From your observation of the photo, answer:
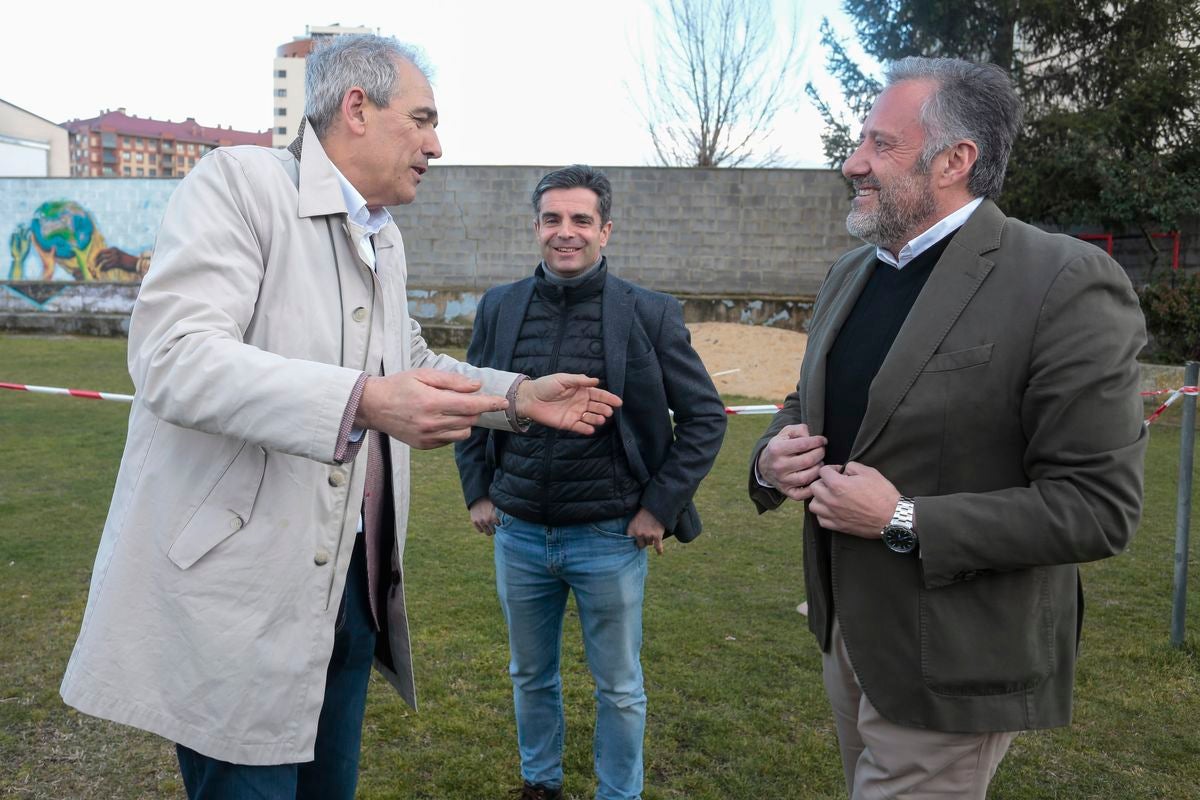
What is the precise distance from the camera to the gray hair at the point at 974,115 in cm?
233

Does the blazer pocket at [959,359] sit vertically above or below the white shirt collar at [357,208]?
below

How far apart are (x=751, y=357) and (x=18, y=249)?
18.7m

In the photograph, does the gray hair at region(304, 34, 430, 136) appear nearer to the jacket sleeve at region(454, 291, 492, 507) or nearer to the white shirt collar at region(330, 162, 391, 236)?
the white shirt collar at region(330, 162, 391, 236)

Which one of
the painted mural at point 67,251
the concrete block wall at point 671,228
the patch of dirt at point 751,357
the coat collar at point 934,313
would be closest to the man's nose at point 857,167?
the coat collar at point 934,313

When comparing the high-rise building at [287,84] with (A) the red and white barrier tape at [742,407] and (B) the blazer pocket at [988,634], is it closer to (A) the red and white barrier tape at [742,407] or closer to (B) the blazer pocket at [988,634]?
(A) the red and white barrier tape at [742,407]

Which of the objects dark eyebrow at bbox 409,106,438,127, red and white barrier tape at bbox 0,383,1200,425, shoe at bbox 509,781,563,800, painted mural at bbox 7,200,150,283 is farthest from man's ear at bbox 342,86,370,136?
painted mural at bbox 7,200,150,283

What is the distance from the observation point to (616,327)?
3.50m

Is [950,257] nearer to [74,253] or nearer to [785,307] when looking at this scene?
[785,307]

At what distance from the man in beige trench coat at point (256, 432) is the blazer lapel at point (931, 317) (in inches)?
33.7

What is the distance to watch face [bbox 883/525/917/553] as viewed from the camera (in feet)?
7.10

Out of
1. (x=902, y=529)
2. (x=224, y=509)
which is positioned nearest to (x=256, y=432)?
(x=224, y=509)

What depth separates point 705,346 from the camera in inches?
726

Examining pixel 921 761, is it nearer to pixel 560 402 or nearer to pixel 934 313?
pixel 934 313

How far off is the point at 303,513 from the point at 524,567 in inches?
61.1
